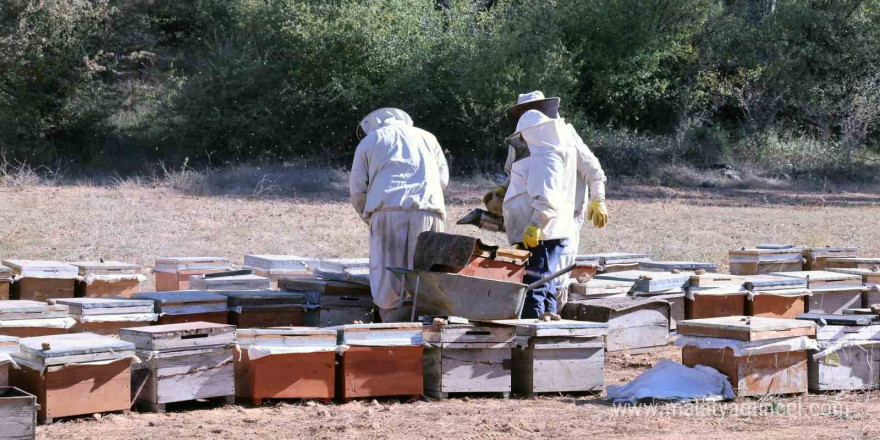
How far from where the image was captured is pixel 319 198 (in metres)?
19.4

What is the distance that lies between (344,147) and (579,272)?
54.8ft

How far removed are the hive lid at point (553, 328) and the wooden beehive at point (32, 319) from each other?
2.79 meters

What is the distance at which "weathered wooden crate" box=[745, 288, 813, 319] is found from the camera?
26.5 ft

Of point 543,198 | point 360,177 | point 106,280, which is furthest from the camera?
point 106,280

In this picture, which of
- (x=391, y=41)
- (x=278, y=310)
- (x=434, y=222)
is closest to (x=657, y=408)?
(x=434, y=222)

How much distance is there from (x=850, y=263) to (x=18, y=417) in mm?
7972

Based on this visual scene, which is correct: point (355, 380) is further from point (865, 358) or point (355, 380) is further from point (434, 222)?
point (865, 358)

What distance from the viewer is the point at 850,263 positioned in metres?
9.71

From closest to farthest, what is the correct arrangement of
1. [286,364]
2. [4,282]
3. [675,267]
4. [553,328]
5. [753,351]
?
1. [286,364]
2. [753,351]
3. [553,328]
4. [4,282]
5. [675,267]

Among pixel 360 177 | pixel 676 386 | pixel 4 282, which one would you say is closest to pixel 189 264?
pixel 4 282

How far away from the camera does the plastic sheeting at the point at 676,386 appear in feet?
19.0

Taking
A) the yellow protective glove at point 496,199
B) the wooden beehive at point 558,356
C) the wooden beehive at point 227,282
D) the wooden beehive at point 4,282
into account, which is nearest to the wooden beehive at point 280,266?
the wooden beehive at point 227,282

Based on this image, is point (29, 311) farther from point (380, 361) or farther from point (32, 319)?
point (380, 361)

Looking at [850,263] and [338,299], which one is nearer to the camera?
[338,299]
